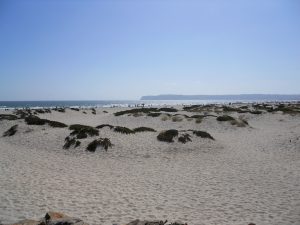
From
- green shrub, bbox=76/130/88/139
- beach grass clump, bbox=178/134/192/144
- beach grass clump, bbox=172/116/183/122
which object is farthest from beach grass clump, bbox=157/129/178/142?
beach grass clump, bbox=172/116/183/122

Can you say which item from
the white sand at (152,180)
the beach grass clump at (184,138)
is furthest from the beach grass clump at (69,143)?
the beach grass clump at (184,138)

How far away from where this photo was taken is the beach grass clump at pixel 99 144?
20.1 metres

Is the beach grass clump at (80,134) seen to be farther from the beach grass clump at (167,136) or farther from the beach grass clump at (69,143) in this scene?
the beach grass clump at (167,136)

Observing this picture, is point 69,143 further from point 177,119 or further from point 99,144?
point 177,119

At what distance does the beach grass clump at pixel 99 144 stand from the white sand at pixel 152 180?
0.46 m

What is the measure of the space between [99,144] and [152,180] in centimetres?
756

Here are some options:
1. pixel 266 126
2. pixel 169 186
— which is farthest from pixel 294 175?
pixel 266 126

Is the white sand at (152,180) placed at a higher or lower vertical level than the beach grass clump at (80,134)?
lower

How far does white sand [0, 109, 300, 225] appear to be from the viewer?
949cm

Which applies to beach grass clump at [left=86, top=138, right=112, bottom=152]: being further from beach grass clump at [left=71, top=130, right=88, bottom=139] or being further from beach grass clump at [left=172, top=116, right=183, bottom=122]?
beach grass clump at [left=172, top=116, right=183, bottom=122]

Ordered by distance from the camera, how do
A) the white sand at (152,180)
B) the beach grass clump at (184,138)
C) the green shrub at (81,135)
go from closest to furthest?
the white sand at (152,180) < the green shrub at (81,135) < the beach grass clump at (184,138)

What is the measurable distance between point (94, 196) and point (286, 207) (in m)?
6.57

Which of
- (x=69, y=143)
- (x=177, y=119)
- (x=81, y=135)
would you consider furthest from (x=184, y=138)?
(x=177, y=119)

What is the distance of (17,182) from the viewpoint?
40.5 ft
